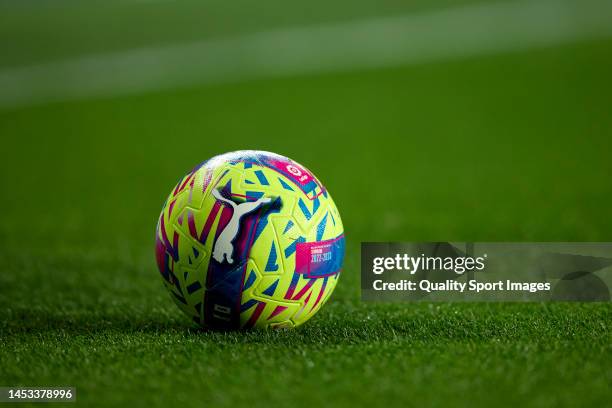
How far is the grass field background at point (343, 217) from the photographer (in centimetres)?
329

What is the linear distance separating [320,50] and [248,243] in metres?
16.3

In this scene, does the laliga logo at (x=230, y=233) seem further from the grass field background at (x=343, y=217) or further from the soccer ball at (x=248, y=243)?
the grass field background at (x=343, y=217)

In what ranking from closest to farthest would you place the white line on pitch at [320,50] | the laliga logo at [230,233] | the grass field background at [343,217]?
the grass field background at [343,217] < the laliga logo at [230,233] < the white line on pitch at [320,50]

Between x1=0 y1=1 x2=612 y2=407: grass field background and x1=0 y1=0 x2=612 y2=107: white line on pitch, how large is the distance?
864mm

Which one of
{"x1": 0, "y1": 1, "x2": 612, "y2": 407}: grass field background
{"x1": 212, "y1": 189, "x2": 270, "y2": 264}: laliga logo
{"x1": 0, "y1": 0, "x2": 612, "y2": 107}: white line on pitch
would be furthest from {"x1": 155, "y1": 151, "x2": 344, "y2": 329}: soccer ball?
{"x1": 0, "y1": 0, "x2": 612, "y2": 107}: white line on pitch

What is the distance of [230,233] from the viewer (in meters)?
3.67

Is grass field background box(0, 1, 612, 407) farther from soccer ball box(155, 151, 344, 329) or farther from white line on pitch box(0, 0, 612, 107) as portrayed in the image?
white line on pitch box(0, 0, 612, 107)

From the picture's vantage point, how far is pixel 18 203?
900 cm

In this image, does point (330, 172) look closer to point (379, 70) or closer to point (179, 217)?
point (179, 217)

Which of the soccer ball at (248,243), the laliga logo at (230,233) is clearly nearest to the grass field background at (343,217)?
the soccer ball at (248,243)

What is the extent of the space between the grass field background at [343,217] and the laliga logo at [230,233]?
38 centimetres

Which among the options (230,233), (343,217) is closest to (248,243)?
(230,233)

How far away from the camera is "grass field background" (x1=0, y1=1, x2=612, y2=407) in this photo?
329cm

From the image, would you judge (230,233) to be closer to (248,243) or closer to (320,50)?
(248,243)
